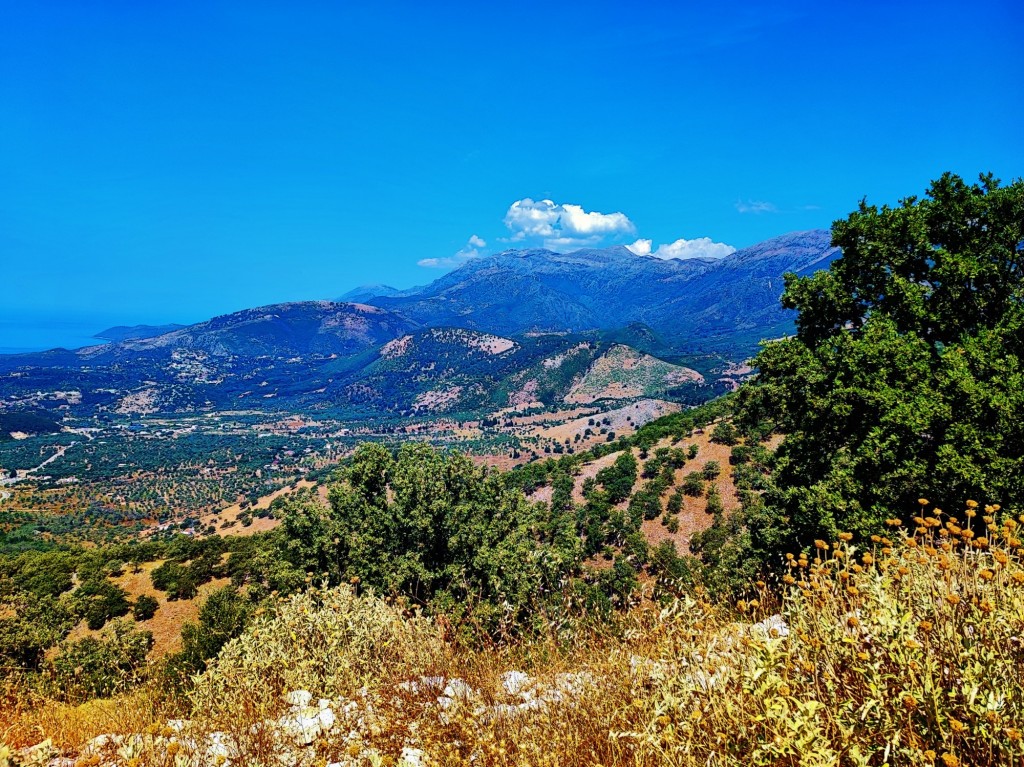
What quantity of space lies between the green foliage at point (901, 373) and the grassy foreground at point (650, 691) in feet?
19.3

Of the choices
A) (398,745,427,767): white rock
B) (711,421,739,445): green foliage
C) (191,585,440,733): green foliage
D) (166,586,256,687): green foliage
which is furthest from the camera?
(711,421,739,445): green foliage

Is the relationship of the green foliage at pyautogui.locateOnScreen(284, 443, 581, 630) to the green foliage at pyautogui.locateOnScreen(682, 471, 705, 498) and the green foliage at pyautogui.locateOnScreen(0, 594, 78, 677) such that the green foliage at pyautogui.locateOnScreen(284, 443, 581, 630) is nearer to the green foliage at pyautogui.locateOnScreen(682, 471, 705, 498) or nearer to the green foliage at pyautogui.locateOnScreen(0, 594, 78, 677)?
the green foliage at pyautogui.locateOnScreen(0, 594, 78, 677)

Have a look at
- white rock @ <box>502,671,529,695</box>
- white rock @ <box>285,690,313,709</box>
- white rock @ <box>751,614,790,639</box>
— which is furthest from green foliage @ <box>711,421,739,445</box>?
white rock @ <box>285,690,313,709</box>

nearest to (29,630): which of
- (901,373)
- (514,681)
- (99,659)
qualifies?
(99,659)

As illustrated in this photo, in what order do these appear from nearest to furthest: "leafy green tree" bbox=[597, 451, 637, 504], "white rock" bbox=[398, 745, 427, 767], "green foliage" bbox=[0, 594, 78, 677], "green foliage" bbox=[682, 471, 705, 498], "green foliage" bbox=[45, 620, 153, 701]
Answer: "white rock" bbox=[398, 745, 427, 767] → "green foliage" bbox=[45, 620, 153, 701] → "green foliage" bbox=[0, 594, 78, 677] → "green foliage" bbox=[682, 471, 705, 498] → "leafy green tree" bbox=[597, 451, 637, 504]

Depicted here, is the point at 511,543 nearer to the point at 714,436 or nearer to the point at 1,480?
the point at 714,436

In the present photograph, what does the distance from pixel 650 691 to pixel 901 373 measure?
10.8m

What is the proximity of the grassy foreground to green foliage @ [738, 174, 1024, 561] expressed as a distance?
19.3 ft

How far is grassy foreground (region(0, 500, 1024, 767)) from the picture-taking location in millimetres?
2924

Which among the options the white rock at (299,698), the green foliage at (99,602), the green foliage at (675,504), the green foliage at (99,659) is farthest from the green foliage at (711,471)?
the green foliage at (99,602)

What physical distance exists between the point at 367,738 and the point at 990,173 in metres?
18.2

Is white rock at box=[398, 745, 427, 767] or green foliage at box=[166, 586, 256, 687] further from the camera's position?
green foliage at box=[166, 586, 256, 687]

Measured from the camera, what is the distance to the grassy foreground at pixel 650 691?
115 inches

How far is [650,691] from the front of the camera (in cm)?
446
